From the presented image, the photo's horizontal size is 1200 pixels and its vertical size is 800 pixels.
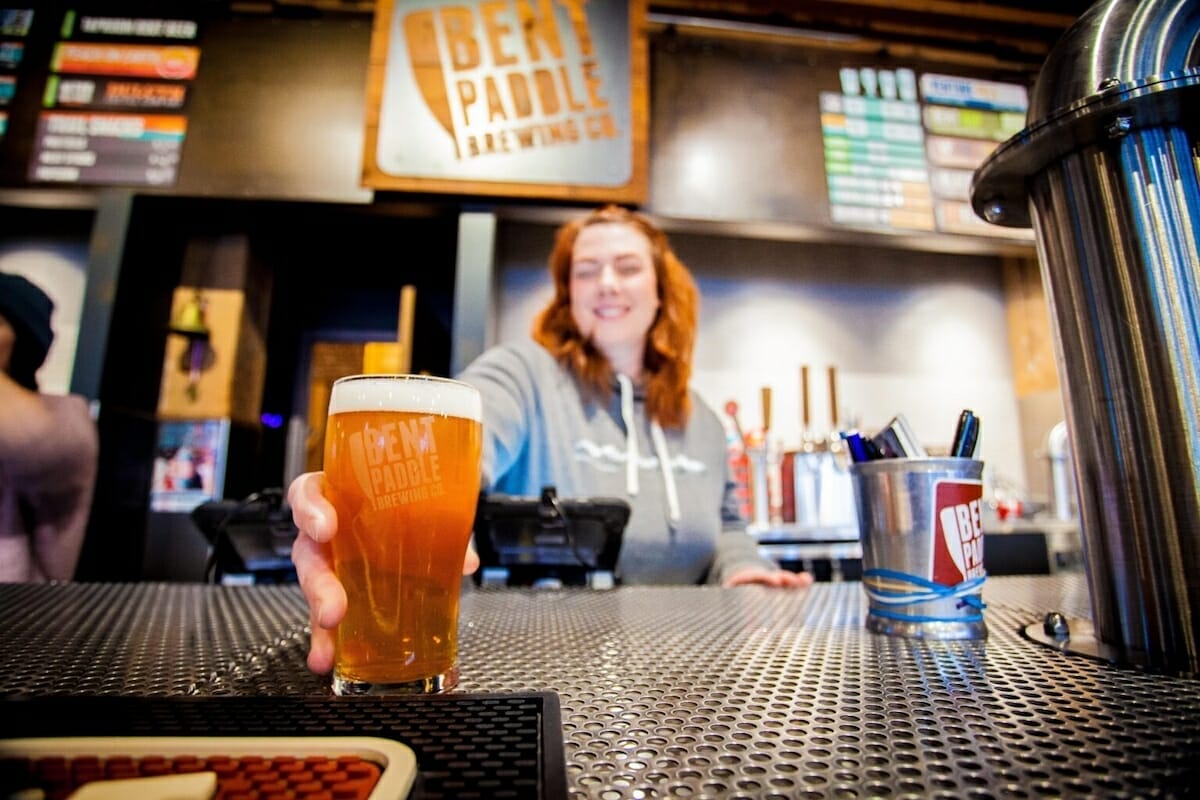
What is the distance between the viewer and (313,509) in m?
0.41

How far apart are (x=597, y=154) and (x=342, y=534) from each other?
86.3 inches

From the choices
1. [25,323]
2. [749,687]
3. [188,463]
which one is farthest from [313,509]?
[188,463]

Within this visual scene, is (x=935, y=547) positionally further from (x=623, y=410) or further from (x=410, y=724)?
(x=623, y=410)

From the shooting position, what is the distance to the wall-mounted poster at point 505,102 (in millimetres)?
2295

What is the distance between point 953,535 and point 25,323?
2.00 meters

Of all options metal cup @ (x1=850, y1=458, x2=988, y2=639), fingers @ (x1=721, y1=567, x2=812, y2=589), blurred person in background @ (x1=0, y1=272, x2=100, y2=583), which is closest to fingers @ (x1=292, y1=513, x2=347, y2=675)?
metal cup @ (x1=850, y1=458, x2=988, y2=639)

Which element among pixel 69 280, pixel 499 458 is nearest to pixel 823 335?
pixel 499 458

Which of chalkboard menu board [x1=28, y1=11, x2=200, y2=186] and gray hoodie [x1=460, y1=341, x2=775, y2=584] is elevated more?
chalkboard menu board [x1=28, y1=11, x2=200, y2=186]

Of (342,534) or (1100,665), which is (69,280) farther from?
(1100,665)

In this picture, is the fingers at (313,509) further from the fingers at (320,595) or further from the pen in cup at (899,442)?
the pen in cup at (899,442)

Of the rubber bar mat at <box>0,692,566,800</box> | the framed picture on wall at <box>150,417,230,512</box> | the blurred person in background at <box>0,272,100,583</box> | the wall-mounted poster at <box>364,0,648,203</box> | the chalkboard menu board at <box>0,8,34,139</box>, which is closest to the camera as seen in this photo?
the rubber bar mat at <box>0,692,566,800</box>

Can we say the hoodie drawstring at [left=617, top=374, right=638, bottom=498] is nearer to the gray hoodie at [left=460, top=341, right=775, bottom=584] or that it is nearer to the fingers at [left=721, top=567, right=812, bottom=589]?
the gray hoodie at [left=460, top=341, right=775, bottom=584]

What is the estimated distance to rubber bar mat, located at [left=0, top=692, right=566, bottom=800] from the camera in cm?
23

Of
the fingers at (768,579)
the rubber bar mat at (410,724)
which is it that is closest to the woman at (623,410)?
the fingers at (768,579)
